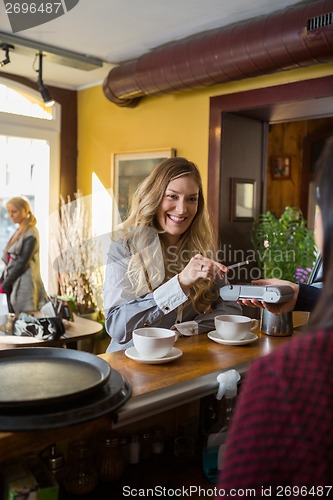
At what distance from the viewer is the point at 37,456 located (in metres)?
1.12

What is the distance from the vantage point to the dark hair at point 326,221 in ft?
2.41

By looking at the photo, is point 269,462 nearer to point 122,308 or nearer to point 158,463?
point 158,463

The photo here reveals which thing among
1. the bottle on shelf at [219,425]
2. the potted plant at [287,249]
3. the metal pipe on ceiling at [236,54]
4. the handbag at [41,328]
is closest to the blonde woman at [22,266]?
the handbag at [41,328]

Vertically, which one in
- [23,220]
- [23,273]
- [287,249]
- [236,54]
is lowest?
[23,273]

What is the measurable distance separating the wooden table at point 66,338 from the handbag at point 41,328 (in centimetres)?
3

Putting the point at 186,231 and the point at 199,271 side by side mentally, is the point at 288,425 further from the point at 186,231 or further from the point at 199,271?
the point at 186,231

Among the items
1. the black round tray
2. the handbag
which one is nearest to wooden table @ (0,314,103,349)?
the handbag

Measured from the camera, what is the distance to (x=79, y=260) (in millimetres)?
4672

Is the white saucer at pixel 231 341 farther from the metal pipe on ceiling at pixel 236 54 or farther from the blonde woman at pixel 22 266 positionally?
the blonde woman at pixel 22 266

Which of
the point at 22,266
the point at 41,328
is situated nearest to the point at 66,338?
the point at 41,328

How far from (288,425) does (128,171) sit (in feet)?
13.8

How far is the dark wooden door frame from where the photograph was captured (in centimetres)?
326

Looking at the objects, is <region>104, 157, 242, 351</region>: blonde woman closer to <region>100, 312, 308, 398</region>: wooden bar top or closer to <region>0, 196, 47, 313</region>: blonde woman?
<region>100, 312, 308, 398</region>: wooden bar top

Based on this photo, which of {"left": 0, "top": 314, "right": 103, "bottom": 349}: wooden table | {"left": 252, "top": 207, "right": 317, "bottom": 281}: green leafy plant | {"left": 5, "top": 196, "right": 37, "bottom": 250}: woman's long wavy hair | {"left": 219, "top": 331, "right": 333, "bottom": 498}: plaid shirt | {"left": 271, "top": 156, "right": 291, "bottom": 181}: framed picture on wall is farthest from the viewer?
{"left": 271, "top": 156, "right": 291, "bottom": 181}: framed picture on wall
